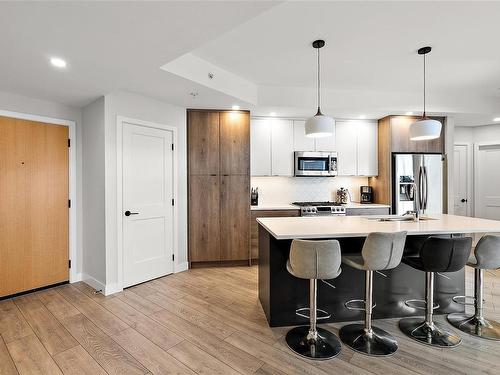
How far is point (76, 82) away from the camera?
273 centimetres

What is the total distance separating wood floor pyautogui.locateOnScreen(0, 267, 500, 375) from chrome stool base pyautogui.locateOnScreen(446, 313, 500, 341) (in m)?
0.09

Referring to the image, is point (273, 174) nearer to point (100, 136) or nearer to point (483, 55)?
point (100, 136)

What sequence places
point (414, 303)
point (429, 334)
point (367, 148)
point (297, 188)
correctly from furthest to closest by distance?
point (297, 188) → point (367, 148) → point (414, 303) → point (429, 334)

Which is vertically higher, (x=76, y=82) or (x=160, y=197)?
(x=76, y=82)

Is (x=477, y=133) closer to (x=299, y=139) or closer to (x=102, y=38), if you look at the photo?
(x=299, y=139)

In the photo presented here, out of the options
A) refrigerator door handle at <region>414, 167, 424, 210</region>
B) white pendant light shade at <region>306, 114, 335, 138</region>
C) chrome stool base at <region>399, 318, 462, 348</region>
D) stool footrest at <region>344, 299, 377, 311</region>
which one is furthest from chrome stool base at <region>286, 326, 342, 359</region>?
refrigerator door handle at <region>414, 167, 424, 210</region>

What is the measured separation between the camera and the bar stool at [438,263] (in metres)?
2.04

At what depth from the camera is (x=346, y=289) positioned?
2480mm

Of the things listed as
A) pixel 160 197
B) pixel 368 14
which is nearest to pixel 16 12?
pixel 160 197

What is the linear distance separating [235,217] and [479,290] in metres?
2.90

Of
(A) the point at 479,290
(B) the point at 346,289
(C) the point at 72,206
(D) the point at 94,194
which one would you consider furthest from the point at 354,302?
(C) the point at 72,206

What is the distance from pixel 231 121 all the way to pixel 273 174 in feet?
3.78

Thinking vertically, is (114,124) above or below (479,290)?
above

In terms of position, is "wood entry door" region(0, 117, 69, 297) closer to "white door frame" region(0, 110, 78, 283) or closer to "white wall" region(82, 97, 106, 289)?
"white door frame" region(0, 110, 78, 283)
